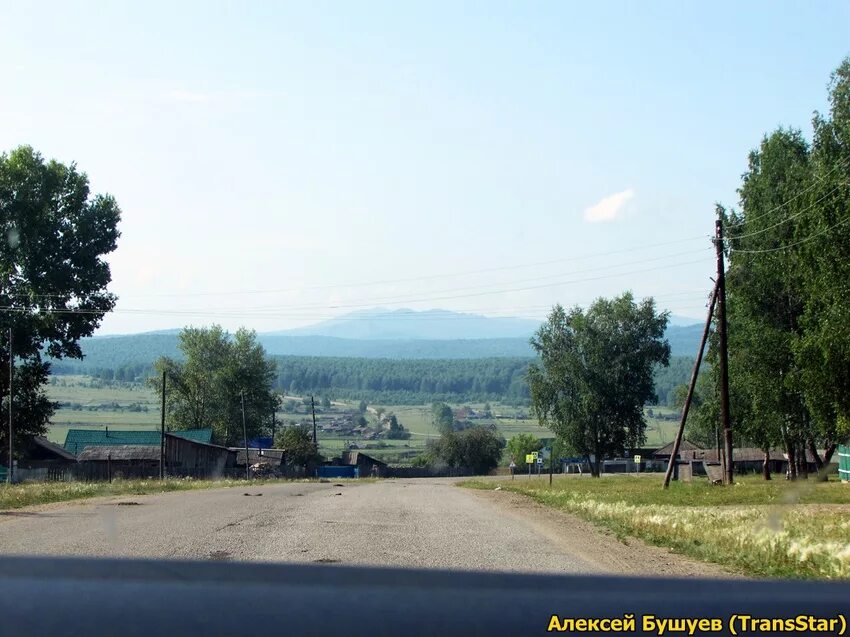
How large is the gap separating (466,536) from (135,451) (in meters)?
66.4

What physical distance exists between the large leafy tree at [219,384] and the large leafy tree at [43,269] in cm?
4910

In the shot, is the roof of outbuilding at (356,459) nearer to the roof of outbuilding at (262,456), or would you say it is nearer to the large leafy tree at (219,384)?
the large leafy tree at (219,384)

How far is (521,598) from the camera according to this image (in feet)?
6.73

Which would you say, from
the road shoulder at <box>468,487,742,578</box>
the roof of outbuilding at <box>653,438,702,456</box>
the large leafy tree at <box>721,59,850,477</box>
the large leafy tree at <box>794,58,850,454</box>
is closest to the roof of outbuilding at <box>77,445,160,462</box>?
the large leafy tree at <box>721,59,850,477</box>

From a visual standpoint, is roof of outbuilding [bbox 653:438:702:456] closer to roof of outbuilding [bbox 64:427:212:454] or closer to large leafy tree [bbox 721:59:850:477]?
roof of outbuilding [bbox 64:427:212:454]

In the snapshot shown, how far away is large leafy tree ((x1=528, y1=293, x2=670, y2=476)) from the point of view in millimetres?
79500

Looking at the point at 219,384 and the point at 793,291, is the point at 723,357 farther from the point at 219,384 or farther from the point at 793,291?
the point at 219,384

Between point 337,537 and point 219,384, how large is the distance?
3571 inches

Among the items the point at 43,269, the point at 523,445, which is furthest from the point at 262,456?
the point at 523,445

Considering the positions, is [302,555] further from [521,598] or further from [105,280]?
[105,280]

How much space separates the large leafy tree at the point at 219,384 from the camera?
337 feet

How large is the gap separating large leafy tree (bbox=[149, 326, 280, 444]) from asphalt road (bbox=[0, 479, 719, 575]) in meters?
81.7

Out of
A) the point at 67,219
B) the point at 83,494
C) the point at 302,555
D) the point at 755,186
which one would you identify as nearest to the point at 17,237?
the point at 67,219

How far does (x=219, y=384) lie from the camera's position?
10212 cm
